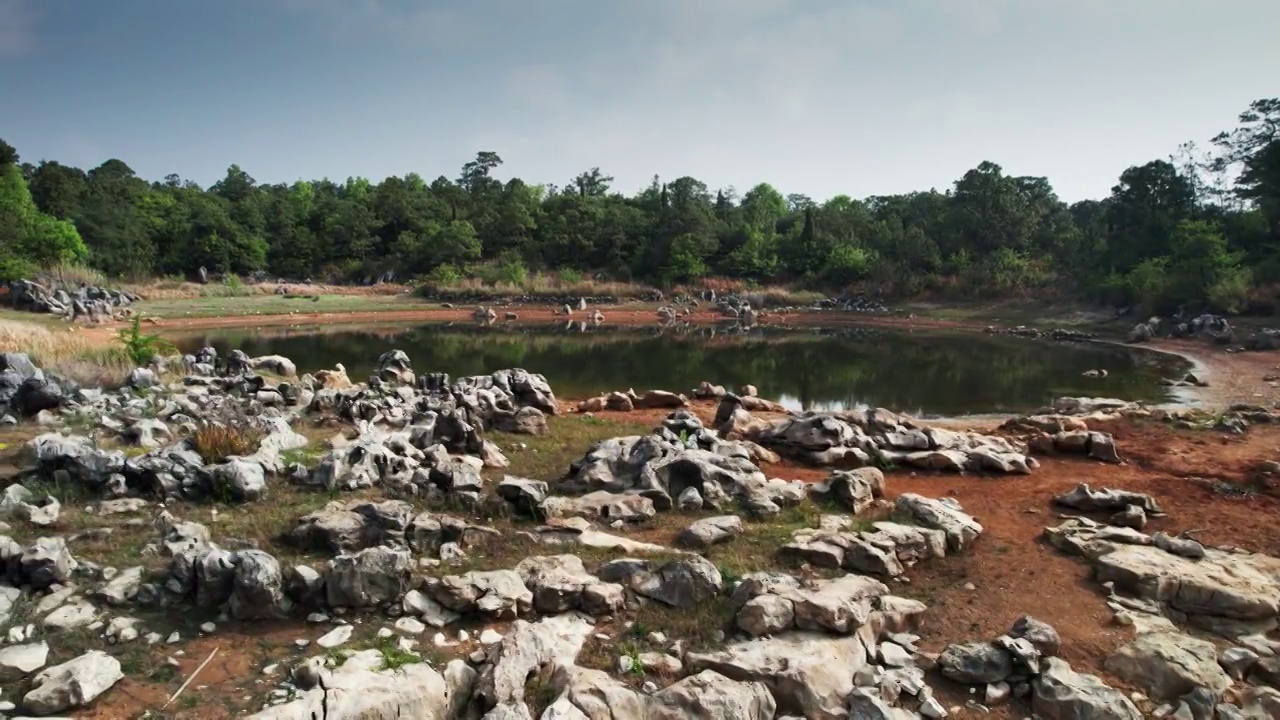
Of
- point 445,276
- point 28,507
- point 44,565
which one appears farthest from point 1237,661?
point 445,276

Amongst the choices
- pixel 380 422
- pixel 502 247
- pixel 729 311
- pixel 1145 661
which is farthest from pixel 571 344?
pixel 502 247

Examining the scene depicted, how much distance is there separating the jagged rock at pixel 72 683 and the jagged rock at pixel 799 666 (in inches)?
173

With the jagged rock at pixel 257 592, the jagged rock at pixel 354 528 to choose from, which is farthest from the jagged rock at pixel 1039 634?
the jagged rock at pixel 257 592

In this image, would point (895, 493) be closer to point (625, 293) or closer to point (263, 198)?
point (625, 293)

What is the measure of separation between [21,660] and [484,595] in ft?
11.4

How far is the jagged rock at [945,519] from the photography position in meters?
9.36

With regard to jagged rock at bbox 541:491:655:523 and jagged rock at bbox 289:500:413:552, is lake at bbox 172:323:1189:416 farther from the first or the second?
jagged rock at bbox 289:500:413:552

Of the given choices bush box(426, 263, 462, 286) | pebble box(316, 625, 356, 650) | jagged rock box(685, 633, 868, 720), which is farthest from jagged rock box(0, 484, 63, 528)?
bush box(426, 263, 462, 286)

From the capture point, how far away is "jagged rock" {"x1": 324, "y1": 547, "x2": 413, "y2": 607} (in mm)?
6918

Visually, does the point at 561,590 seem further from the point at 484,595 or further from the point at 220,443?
the point at 220,443

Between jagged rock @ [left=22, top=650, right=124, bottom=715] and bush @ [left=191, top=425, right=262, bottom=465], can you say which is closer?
jagged rock @ [left=22, top=650, right=124, bottom=715]

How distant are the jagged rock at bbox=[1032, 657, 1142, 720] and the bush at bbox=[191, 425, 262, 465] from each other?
33.0 feet

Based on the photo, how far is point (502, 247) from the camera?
247 feet

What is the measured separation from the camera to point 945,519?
9.63m
